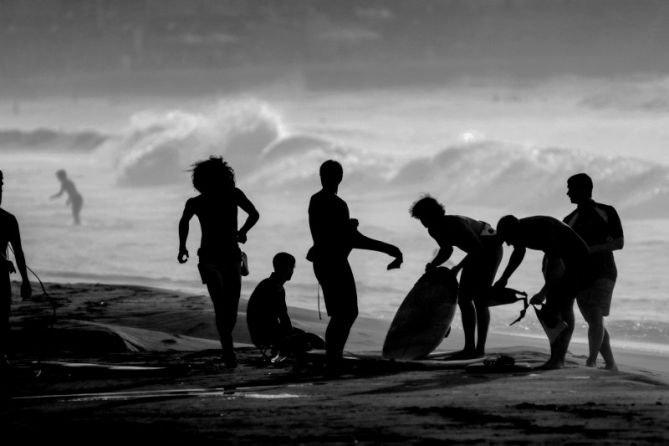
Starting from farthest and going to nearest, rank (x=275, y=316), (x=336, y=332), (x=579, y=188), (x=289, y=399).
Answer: (x=275, y=316) < (x=579, y=188) < (x=336, y=332) < (x=289, y=399)

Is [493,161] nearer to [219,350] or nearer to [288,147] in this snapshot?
[288,147]

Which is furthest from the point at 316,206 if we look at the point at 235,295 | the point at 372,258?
the point at 372,258

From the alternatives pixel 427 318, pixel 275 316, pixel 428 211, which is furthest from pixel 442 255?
pixel 275 316

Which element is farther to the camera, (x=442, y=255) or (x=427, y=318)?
(x=427, y=318)

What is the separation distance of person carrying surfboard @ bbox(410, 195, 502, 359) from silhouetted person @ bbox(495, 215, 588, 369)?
532 mm

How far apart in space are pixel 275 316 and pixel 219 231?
0.92 meters

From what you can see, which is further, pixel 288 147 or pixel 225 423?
pixel 288 147

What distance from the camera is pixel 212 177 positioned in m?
9.08

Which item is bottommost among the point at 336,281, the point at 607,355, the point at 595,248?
the point at 607,355

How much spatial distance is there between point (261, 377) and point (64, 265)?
23.3 meters

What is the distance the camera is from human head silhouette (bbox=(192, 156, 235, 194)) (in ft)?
29.7

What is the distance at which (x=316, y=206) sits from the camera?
8.71 metres

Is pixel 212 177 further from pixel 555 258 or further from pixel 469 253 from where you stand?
pixel 555 258

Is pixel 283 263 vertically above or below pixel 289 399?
above
